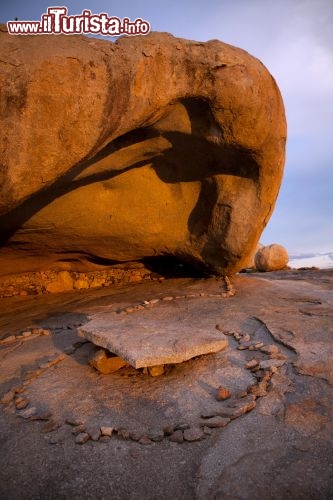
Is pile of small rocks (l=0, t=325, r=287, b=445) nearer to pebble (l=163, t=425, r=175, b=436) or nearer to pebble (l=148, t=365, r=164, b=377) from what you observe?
pebble (l=163, t=425, r=175, b=436)

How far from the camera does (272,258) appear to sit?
37.4ft

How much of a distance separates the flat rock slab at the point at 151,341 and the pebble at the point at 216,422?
513 mm

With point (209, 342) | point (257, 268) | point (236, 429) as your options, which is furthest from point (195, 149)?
point (257, 268)

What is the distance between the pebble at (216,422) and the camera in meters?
1.76

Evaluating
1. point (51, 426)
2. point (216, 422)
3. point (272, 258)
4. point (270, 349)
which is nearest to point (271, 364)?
point (270, 349)

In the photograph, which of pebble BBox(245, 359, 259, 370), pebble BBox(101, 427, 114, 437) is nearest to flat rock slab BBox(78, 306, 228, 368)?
pebble BBox(245, 359, 259, 370)

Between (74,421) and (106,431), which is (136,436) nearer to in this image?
(106,431)

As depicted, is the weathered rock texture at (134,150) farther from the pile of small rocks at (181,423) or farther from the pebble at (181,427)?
the pebble at (181,427)

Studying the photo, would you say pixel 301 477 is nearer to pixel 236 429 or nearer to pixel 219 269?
pixel 236 429

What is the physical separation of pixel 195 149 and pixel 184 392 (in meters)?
3.40

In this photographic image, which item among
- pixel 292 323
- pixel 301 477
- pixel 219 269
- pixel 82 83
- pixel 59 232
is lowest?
pixel 301 477

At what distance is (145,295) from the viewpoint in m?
5.05

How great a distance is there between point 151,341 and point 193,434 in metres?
0.81

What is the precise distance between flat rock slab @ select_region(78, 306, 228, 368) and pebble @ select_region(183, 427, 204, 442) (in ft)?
1.77
